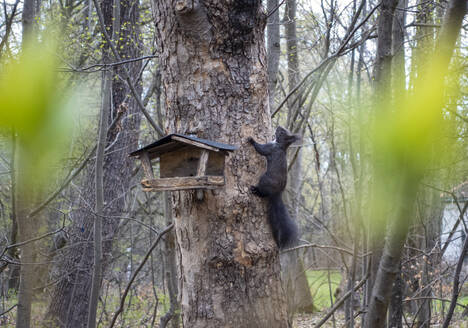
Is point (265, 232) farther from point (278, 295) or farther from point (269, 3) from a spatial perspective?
point (269, 3)

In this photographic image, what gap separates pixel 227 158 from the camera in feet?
6.88

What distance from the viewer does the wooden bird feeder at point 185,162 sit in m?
1.91

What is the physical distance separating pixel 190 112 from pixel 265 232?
2.36 ft

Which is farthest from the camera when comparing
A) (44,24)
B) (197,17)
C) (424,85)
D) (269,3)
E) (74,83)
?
(74,83)

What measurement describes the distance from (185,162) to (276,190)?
488 millimetres

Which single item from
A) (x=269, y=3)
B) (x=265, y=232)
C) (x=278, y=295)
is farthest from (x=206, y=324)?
(x=269, y=3)

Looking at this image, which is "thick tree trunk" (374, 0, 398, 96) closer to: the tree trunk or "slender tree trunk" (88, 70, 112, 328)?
"slender tree trunk" (88, 70, 112, 328)

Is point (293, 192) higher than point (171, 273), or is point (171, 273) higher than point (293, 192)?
point (293, 192)

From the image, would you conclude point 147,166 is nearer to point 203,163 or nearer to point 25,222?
point 203,163

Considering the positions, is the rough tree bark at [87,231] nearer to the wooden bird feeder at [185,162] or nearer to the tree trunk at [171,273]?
the tree trunk at [171,273]

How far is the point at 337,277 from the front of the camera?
1158 cm

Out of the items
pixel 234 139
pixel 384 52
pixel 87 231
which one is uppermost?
pixel 384 52

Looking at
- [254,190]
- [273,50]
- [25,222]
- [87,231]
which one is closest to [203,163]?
[254,190]

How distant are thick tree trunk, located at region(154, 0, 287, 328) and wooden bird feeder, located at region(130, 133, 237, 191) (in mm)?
95
